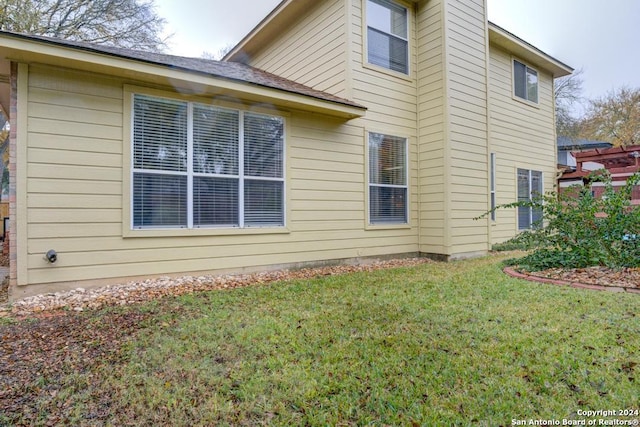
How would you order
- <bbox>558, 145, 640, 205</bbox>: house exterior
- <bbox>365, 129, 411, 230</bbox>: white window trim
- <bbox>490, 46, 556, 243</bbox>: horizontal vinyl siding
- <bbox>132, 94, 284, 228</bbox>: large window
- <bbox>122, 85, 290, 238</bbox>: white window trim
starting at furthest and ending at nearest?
<bbox>558, 145, 640, 205</bbox>: house exterior
<bbox>490, 46, 556, 243</bbox>: horizontal vinyl siding
<bbox>365, 129, 411, 230</bbox>: white window trim
<bbox>132, 94, 284, 228</bbox>: large window
<bbox>122, 85, 290, 238</bbox>: white window trim

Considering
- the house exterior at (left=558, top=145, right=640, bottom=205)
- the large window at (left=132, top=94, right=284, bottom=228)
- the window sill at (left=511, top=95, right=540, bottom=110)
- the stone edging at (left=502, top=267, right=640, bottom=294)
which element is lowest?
the stone edging at (left=502, top=267, right=640, bottom=294)

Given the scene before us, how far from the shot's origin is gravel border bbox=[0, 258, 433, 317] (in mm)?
3650

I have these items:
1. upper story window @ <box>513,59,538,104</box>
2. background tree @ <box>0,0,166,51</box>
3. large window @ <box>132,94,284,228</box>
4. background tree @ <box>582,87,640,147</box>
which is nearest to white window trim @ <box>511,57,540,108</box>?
upper story window @ <box>513,59,538,104</box>

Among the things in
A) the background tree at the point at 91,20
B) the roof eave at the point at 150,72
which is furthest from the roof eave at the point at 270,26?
the background tree at the point at 91,20

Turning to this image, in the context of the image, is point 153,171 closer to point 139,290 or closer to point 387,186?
point 139,290

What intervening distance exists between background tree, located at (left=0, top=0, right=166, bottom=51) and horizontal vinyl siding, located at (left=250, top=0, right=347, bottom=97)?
7469mm

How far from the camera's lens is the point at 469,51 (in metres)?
7.40

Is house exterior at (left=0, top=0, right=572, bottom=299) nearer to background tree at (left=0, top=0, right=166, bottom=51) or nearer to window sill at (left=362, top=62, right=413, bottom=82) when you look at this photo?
window sill at (left=362, top=62, right=413, bottom=82)

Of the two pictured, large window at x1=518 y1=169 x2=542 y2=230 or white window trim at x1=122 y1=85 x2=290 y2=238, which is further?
large window at x1=518 y1=169 x2=542 y2=230

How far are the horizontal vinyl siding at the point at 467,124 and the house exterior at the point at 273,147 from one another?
4 centimetres

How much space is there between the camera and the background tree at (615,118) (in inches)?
909

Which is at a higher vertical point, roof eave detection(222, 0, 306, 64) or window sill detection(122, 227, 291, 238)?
roof eave detection(222, 0, 306, 64)

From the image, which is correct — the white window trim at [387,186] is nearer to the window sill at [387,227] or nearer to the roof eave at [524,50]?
the window sill at [387,227]

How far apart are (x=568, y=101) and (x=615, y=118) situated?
3930mm
